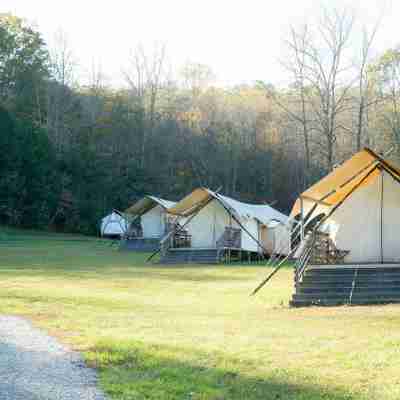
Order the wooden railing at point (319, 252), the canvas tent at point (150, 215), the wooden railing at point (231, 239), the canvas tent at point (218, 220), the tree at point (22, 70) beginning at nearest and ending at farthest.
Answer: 1. the wooden railing at point (319, 252)
2. the wooden railing at point (231, 239)
3. the canvas tent at point (218, 220)
4. the canvas tent at point (150, 215)
5. the tree at point (22, 70)

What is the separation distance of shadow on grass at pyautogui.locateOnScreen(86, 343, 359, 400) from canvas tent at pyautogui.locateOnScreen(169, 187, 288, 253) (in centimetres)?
2078

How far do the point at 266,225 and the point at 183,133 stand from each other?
91.8 ft

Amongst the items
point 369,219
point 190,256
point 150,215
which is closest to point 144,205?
point 150,215

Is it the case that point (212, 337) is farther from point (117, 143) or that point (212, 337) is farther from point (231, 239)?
point (117, 143)

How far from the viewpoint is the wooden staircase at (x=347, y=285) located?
13.0 metres

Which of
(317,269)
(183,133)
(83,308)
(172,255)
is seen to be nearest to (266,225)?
(172,255)

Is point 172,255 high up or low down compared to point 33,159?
down

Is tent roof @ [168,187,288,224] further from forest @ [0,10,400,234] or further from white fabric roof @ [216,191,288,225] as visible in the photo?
forest @ [0,10,400,234]

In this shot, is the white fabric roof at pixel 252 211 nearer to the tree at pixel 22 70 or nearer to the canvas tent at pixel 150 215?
the canvas tent at pixel 150 215

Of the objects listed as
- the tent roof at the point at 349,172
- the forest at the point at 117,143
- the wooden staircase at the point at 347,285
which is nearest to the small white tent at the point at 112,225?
the forest at the point at 117,143

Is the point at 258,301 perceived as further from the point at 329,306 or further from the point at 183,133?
the point at 183,133

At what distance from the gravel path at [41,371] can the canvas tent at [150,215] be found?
28.7 m

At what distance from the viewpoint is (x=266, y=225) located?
3006cm

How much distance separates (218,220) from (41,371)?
23451mm
